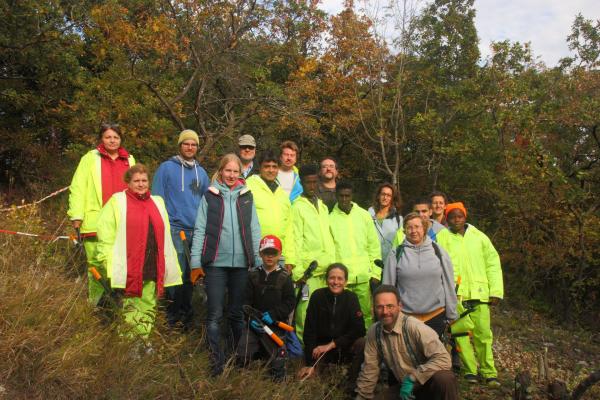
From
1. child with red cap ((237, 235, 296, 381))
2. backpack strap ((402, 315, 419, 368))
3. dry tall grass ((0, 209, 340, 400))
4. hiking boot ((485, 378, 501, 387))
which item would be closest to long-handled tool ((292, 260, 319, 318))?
child with red cap ((237, 235, 296, 381))

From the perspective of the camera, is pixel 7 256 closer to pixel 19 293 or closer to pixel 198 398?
pixel 19 293

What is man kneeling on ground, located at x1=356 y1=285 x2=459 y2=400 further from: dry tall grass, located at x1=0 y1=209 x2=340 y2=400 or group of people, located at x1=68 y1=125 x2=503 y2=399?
dry tall grass, located at x1=0 y1=209 x2=340 y2=400

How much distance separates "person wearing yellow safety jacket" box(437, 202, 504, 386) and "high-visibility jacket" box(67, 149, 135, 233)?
3.75 metres

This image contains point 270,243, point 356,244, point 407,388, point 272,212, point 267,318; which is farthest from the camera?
point 356,244

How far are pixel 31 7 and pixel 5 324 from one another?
8406 millimetres

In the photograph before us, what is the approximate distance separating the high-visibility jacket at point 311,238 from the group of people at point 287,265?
11 millimetres

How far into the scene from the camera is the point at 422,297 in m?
4.99

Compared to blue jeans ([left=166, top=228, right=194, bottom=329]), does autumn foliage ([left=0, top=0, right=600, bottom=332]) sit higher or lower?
higher

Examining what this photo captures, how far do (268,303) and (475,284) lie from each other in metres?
2.64

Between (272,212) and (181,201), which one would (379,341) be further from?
(181,201)

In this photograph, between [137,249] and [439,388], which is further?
[137,249]

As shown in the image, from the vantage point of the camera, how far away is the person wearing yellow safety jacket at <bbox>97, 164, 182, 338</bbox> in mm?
4184

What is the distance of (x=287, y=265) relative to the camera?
16.2ft

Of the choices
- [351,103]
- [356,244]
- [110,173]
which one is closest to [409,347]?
[356,244]
